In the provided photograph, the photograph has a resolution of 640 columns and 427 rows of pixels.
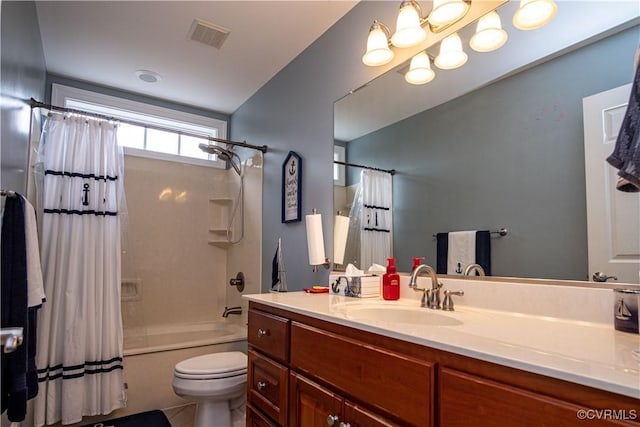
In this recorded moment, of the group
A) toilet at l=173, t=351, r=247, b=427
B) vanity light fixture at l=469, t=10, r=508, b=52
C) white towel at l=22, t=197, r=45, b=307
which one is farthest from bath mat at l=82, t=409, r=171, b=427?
vanity light fixture at l=469, t=10, r=508, b=52

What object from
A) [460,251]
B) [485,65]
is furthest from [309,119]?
[460,251]

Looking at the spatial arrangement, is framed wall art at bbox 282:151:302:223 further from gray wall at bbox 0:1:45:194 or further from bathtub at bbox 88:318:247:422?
gray wall at bbox 0:1:45:194

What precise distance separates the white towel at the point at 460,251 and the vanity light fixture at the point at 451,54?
69 centimetres

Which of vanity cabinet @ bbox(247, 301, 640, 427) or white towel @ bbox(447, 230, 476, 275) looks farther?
white towel @ bbox(447, 230, 476, 275)

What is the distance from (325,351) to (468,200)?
0.78 m

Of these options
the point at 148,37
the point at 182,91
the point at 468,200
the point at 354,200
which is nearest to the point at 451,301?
the point at 468,200

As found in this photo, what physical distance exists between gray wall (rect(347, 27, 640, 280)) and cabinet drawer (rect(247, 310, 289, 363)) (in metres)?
0.61

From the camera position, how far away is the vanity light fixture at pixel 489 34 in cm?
128

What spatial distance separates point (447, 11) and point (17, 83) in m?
2.00

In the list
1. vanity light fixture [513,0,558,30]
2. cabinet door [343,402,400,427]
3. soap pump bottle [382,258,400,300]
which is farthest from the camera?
soap pump bottle [382,258,400,300]

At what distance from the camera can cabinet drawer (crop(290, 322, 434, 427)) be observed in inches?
31.6

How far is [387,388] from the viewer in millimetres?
887

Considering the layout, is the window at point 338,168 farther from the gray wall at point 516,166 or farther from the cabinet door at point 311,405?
the cabinet door at point 311,405

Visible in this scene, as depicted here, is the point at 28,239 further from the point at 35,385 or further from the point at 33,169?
the point at 33,169
